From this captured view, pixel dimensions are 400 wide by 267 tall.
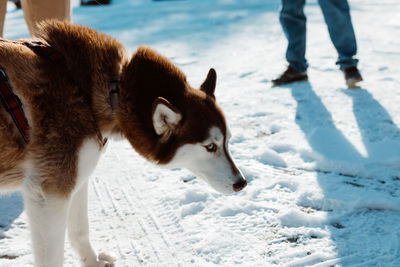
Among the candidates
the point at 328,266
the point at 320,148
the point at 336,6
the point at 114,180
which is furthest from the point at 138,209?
the point at 336,6

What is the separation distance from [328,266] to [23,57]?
1801mm

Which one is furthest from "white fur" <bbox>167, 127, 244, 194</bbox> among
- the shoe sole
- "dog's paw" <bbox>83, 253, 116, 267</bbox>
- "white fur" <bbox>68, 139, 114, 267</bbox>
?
the shoe sole

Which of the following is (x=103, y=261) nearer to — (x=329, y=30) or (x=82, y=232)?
(x=82, y=232)

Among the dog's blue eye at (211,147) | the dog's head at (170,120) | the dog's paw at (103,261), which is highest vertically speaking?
the dog's head at (170,120)

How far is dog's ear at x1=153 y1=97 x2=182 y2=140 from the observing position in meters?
1.81

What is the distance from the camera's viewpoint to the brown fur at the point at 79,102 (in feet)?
5.84

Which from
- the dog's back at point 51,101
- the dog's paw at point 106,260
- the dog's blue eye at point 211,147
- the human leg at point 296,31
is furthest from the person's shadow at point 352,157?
the dog's back at point 51,101

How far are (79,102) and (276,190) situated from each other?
153 centimetres

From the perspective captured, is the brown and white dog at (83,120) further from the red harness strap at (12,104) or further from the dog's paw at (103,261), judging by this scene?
the dog's paw at (103,261)

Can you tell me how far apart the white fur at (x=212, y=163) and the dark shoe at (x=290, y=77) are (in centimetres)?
275

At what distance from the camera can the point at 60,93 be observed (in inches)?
72.2

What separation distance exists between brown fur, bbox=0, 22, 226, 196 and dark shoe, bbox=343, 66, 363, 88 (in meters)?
2.71

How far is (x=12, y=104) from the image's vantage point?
1722mm

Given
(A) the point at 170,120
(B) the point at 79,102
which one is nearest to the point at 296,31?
(A) the point at 170,120
